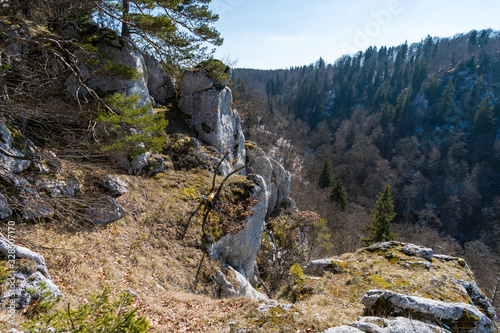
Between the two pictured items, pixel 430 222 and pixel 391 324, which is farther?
pixel 430 222

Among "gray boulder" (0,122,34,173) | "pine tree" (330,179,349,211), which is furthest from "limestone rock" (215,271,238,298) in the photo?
"pine tree" (330,179,349,211)

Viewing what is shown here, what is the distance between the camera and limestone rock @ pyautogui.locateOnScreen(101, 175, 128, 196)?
29.5ft

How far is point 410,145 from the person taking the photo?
2960 inches

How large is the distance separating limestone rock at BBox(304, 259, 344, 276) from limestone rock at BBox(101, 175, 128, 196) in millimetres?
8716

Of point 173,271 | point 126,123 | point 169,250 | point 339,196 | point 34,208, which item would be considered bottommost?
point 339,196

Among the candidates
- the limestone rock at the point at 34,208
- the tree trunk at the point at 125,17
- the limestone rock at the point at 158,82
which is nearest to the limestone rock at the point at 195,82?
the limestone rock at the point at 158,82

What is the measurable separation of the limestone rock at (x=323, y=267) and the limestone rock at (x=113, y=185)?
28.6ft

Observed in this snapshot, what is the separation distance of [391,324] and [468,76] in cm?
12303

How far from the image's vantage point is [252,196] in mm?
12633

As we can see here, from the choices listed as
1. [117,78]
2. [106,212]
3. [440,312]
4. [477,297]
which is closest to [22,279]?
[106,212]

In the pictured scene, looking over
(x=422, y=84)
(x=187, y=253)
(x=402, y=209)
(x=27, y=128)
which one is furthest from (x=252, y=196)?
(x=422, y=84)

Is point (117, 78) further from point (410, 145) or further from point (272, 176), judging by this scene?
point (410, 145)

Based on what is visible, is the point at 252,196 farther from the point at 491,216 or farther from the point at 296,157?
the point at 491,216

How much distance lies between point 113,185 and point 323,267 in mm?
9416
